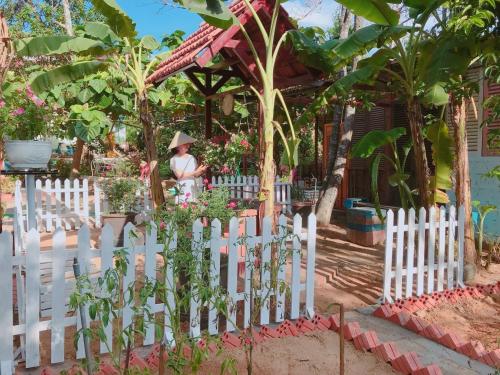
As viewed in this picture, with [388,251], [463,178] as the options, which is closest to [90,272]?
[388,251]

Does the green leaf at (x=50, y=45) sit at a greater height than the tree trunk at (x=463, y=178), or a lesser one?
greater

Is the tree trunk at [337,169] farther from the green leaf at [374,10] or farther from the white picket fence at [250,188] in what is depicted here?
the green leaf at [374,10]

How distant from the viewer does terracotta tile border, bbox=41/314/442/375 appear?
9.65 feet

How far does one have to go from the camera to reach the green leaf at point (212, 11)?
12.9 feet

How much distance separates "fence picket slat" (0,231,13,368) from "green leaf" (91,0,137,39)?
3458 millimetres

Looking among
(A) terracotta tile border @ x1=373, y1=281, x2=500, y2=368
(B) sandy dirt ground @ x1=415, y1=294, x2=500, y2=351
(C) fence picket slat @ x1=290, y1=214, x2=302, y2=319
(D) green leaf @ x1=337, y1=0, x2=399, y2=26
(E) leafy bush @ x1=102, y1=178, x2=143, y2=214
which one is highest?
(D) green leaf @ x1=337, y1=0, x2=399, y2=26

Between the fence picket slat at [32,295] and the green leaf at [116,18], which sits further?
the green leaf at [116,18]

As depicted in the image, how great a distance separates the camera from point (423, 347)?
3.58 meters

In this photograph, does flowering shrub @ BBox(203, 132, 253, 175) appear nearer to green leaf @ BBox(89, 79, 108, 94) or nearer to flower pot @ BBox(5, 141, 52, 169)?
green leaf @ BBox(89, 79, 108, 94)

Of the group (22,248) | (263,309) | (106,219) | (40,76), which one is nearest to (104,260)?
(263,309)

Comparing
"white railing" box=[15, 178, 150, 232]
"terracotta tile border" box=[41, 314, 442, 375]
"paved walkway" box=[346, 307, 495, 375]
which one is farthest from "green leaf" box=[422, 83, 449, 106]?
"white railing" box=[15, 178, 150, 232]

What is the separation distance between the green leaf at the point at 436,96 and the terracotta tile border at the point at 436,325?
2050 millimetres

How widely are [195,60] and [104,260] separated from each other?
3.14 meters

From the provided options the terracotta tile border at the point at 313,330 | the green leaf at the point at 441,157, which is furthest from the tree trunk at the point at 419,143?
the terracotta tile border at the point at 313,330
